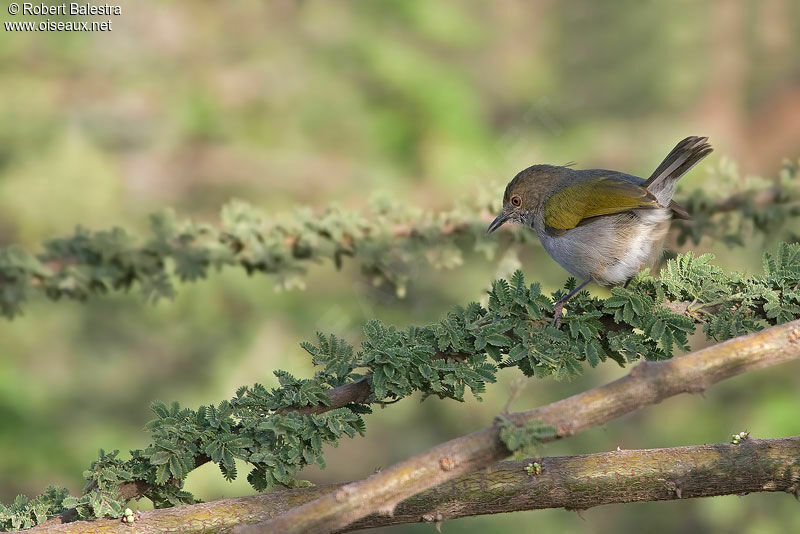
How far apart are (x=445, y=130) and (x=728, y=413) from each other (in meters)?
2.59

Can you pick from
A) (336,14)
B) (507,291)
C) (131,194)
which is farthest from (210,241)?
(336,14)

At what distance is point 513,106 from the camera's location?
7691mm

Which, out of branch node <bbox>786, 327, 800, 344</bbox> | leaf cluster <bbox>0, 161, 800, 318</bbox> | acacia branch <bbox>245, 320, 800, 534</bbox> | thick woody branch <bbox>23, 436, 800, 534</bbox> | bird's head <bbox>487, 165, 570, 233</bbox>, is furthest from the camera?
bird's head <bbox>487, 165, 570, 233</bbox>

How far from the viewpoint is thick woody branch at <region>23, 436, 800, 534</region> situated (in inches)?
81.6

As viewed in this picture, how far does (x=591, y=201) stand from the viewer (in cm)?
334

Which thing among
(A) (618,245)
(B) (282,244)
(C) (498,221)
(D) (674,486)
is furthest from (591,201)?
(D) (674,486)

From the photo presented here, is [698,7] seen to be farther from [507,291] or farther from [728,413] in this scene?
[507,291]

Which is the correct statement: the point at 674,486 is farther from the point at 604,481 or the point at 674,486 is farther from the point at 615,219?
the point at 615,219

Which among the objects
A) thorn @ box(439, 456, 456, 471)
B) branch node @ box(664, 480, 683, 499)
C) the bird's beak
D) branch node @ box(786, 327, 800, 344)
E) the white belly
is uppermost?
the bird's beak

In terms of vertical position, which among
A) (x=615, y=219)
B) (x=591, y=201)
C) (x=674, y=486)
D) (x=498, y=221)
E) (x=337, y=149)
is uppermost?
(x=337, y=149)

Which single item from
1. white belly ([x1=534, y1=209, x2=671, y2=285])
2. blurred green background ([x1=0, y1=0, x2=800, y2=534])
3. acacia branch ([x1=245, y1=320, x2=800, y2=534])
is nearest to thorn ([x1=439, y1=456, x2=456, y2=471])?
acacia branch ([x1=245, y1=320, x2=800, y2=534])

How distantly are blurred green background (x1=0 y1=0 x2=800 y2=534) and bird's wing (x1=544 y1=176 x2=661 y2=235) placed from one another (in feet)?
3.01

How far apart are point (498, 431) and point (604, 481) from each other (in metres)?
0.55

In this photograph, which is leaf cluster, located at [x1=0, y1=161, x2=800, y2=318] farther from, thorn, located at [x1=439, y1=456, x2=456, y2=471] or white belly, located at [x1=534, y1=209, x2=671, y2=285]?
thorn, located at [x1=439, y1=456, x2=456, y2=471]
